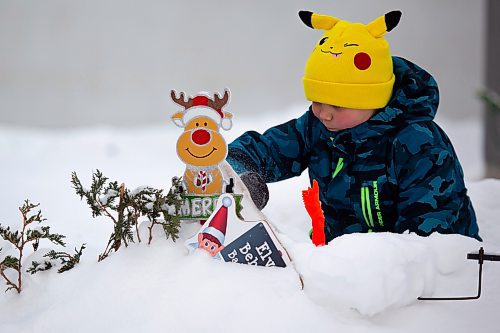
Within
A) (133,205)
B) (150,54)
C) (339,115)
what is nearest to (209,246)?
(133,205)

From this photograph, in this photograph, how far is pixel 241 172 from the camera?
42.8 inches

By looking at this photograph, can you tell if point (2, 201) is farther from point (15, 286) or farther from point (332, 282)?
point (332, 282)

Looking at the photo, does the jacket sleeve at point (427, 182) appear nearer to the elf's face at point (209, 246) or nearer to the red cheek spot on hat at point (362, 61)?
the red cheek spot on hat at point (362, 61)

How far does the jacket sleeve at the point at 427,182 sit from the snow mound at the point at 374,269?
14 centimetres

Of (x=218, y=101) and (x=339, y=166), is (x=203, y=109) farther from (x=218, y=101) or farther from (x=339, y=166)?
(x=339, y=166)

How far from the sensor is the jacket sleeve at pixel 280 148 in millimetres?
1184

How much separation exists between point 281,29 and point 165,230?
2472 mm

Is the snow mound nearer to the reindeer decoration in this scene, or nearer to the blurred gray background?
the reindeer decoration

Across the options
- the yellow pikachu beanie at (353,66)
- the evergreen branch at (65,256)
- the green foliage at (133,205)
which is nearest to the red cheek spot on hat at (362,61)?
the yellow pikachu beanie at (353,66)

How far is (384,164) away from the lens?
1076mm

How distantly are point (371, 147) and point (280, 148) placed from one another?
19 cm

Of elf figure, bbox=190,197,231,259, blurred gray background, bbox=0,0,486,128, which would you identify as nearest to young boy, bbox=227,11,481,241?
elf figure, bbox=190,197,231,259

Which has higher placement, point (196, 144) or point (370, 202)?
point (196, 144)

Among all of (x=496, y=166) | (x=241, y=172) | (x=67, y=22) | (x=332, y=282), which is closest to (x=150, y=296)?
(x=332, y=282)
